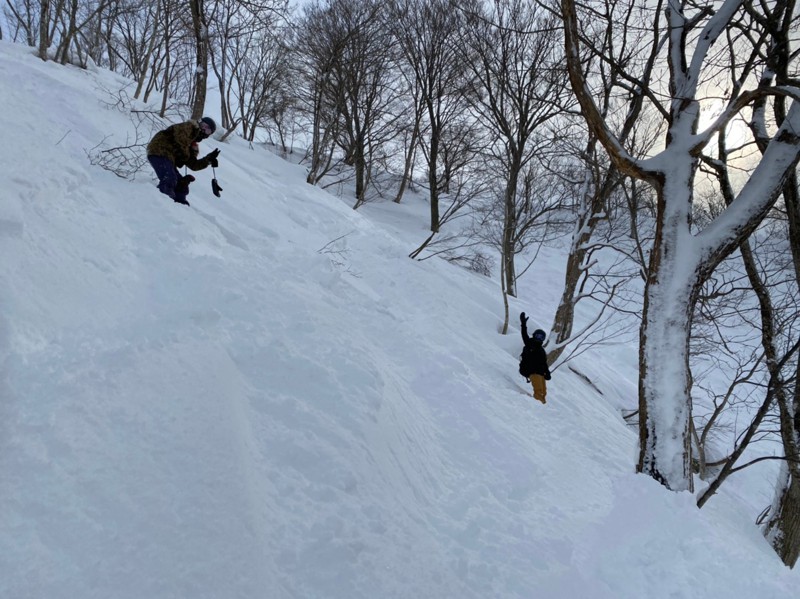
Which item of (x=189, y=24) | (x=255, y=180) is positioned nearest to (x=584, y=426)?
(x=255, y=180)

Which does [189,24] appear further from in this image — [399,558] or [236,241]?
[399,558]

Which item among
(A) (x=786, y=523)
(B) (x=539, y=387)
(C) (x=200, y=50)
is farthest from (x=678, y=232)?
(C) (x=200, y=50)

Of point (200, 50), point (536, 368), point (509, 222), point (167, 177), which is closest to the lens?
point (167, 177)

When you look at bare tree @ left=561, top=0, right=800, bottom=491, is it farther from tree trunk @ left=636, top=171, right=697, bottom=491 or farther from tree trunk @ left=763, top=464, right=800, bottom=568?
tree trunk @ left=763, top=464, right=800, bottom=568

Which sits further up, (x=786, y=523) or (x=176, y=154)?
(x=176, y=154)

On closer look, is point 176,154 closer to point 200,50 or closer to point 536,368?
point 200,50

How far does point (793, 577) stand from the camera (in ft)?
10.4

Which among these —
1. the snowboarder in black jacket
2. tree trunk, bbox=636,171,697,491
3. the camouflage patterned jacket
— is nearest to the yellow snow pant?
the snowboarder in black jacket

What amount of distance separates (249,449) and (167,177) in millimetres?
4117

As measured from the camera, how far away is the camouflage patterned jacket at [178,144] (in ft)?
17.6

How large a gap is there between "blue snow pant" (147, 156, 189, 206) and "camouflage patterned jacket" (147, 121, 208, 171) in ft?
0.23

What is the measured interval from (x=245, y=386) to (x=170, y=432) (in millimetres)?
627

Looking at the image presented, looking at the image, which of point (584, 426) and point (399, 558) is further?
point (584, 426)

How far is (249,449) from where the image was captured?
8.00ft
